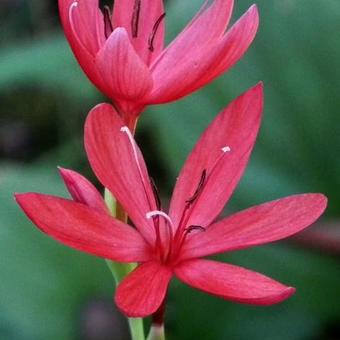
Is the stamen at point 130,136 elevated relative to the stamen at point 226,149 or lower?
elevated

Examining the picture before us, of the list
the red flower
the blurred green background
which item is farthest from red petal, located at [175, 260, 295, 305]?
the blurred green background

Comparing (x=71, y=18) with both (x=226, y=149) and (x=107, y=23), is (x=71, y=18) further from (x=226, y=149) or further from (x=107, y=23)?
(x=226, y=149)

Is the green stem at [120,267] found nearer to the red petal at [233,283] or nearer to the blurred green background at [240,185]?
the red petal at [233,283]

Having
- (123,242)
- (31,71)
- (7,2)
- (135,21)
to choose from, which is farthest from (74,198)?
(7,2)

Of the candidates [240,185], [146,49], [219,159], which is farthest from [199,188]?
[240,185]

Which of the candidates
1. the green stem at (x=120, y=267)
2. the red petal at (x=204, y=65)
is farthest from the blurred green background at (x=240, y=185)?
the red petal at (x=204, y=65)

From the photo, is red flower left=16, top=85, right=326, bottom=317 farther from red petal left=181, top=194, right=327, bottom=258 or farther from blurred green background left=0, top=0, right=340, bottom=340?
blurred green background left=0, top=0, right=340, bottom=340

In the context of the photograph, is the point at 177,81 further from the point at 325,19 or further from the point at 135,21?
the point at 325,19
